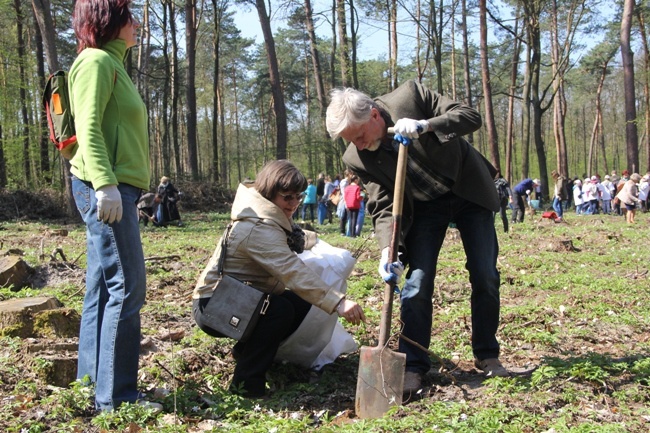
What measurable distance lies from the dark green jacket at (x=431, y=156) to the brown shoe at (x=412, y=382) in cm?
77

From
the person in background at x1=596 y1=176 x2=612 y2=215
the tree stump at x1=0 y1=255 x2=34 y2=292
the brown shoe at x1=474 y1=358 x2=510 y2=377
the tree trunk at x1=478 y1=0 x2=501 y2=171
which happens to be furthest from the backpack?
the person in background at x1=596 y1=176 x2=612 y2=215

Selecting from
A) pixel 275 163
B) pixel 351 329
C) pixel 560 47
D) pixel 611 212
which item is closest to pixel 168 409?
pixel 275 163

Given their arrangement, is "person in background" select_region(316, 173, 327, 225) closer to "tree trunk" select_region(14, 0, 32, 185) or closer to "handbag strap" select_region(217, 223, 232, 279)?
→ "tree trunk" select_region(14, 0, 32, 185)

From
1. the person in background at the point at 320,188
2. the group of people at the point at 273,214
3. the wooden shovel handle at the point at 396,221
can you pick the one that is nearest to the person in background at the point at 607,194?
the person in background at the point at 320,188

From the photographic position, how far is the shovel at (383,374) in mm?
3266

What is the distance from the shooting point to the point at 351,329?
4973 mm

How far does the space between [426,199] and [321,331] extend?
3.61 ft

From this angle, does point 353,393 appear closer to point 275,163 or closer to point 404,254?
point 404,254

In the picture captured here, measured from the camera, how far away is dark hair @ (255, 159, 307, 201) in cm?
361

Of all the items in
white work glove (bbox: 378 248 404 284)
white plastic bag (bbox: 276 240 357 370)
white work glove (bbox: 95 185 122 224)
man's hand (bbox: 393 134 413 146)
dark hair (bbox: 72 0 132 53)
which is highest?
dark hair (bbox: 72 0 132 53)

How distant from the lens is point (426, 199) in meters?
3.62

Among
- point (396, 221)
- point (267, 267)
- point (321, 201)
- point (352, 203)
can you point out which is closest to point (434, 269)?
point (396, 221)

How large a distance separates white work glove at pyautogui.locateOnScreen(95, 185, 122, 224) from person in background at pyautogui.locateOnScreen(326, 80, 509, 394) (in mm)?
1183

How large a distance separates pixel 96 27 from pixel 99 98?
397 mm
